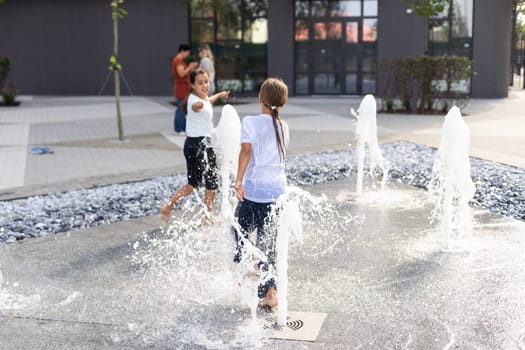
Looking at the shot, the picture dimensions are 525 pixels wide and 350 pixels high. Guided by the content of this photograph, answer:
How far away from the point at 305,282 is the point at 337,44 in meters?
18.7

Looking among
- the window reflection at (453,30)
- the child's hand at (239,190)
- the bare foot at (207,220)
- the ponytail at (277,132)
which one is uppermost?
the window reflection at (453,30)

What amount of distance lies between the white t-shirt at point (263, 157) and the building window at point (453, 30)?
18216mm

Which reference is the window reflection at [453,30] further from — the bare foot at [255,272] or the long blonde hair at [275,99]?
the bare foot at [255,272]

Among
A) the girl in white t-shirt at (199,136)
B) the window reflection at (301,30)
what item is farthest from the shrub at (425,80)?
the girl in white t-shirt at (199,136)

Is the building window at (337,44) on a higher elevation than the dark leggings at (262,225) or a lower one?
higher

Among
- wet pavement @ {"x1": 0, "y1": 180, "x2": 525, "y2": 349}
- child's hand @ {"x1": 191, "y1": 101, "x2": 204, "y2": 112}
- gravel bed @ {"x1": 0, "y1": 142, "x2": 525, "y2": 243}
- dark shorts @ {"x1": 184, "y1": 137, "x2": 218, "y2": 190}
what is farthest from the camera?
gravel bed @ {"x1": 0, "y1": 142, "x2": 525, "y2": 243}

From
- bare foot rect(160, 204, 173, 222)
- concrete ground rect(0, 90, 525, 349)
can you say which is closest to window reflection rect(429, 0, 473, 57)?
concrete ground rect(0, 90, 525, 349)

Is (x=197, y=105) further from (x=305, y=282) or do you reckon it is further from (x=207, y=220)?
(x=305, y=282)

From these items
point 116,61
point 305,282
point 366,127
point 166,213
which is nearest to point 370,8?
point 116,61

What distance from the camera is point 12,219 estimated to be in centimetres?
749

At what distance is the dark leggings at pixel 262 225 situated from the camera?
4.78m

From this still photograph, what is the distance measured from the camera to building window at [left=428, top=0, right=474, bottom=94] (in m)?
21.8

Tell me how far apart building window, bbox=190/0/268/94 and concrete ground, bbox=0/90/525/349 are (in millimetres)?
14581

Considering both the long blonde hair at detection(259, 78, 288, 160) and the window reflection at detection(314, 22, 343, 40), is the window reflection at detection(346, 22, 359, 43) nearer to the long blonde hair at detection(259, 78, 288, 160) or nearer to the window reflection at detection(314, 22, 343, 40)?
the window reflection at detection(314, 22, 343, 40)
